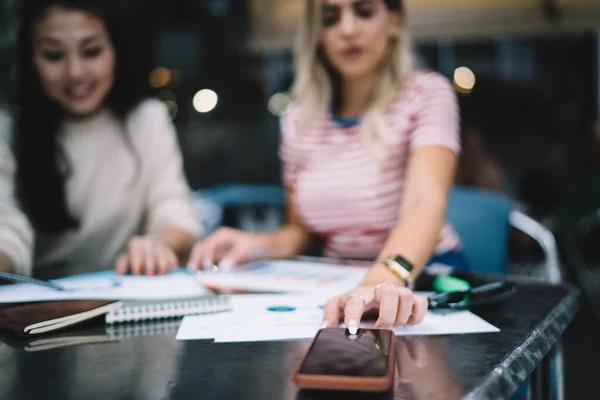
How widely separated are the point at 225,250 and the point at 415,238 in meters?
0.47

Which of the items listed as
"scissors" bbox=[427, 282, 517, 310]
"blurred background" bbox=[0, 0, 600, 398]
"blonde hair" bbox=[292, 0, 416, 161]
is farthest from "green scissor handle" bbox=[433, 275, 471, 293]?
"blurred background" bbox=[0, 0, 600, 398]

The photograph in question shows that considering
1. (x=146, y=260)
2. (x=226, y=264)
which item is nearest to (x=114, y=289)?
(x=146, y=260)

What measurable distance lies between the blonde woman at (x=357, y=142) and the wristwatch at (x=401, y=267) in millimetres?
229

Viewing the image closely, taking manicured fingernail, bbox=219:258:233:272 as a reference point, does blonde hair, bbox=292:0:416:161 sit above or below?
above

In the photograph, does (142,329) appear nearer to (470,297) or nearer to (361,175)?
(470,297)

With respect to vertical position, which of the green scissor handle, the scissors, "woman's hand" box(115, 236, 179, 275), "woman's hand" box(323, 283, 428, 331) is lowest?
"woman's hand" box(115, 236, 179, 275)

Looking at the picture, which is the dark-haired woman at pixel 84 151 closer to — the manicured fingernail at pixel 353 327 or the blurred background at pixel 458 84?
the manicured fingernail at pixel 353 327

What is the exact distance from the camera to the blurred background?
4359 millimetres

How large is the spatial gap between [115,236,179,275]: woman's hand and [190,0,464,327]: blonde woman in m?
0.07

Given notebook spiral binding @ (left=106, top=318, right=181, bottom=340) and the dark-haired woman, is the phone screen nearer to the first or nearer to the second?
notebook spiral binding @ (left=106, top=318, right=181, bottom=340)

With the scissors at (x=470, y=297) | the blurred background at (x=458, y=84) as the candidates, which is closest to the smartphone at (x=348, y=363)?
the scissors at (x=470, y=297)

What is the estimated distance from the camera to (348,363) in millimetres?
578

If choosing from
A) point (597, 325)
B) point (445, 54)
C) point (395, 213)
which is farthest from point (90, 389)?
point (445, 54)

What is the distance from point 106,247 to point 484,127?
6078 mm
